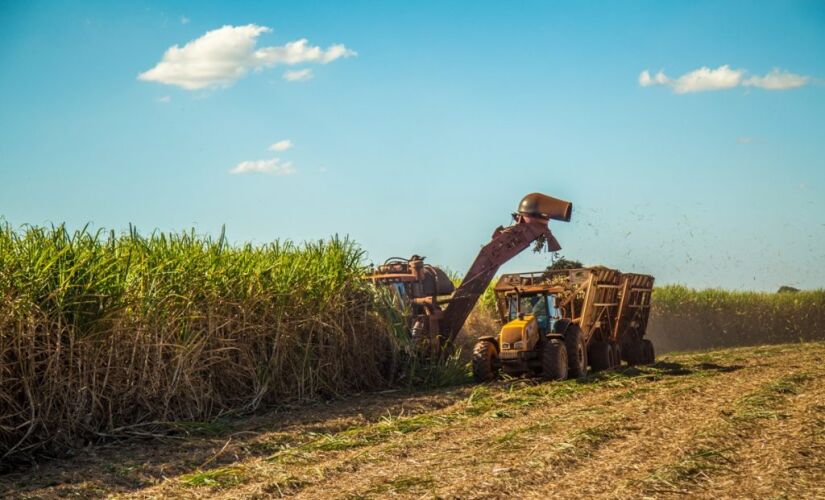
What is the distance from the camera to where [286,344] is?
14039mm

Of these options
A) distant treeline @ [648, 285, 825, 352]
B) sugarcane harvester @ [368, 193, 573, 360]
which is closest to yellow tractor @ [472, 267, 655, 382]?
sugarcane harvester @ [368, 193, 573, 360]

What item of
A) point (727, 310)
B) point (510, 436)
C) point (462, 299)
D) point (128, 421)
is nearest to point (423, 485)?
point (510, 436)

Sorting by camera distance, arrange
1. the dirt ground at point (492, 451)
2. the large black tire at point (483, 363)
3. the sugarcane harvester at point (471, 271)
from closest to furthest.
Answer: the dirt ground at point (492, 451) < the large black tire at point (483, 363) < the sugarcane harvester at point (471, 271)

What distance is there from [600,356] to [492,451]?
9.26 metres

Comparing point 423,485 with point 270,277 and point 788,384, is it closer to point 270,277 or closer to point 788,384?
point 270,277

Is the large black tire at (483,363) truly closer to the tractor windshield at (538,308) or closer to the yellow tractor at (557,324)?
the yellow tractor at (557,324)

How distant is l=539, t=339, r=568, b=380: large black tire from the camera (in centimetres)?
1558

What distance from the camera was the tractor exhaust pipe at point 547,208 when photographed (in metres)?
18.0

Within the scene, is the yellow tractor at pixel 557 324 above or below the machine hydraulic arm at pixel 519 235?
below

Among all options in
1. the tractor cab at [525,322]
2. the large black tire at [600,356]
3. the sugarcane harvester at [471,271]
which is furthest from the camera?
the large black tire at [600,356]

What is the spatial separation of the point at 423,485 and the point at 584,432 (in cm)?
275

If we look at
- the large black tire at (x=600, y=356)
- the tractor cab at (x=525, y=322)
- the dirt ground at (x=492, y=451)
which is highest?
the tractor cab at (x=525, y=322)

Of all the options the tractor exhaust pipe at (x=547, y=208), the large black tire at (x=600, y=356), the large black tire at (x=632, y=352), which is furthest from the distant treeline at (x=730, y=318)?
the tractor exhaust pipe at (x=547, y=208)

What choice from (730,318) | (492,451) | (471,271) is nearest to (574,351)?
(471,271)
